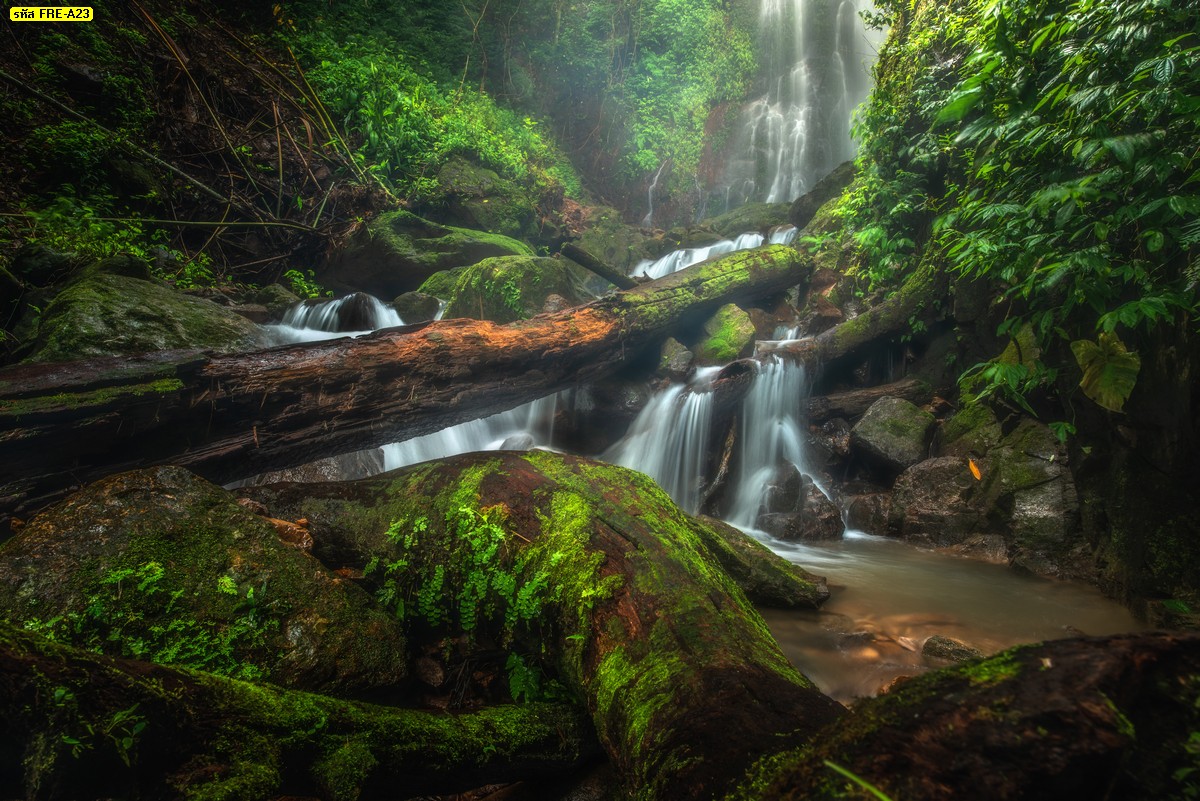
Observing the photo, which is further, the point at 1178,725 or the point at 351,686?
the point at 351,686

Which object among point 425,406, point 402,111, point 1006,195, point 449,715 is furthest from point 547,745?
point 402,111

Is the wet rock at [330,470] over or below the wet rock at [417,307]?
below

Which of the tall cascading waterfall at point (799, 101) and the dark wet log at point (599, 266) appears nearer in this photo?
the dark wet log at point (599, 266)

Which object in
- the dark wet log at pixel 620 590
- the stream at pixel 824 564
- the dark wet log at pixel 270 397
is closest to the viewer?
the dark wet log at pixel 620 590

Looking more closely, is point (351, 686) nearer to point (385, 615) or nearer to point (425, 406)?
point (385, 615)

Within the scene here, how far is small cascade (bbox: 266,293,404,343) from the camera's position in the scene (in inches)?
315

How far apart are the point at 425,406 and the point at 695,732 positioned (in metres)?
3.78

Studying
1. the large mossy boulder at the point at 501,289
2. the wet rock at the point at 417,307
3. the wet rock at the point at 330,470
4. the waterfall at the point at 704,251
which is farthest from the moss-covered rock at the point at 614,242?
the wet rock at the point at 330,470

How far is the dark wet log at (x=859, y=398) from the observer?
7.10 metres

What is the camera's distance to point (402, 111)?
1189 cm

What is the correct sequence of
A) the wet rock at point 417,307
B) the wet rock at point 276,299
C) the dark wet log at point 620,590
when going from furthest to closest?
the wet rock at point 417,307 < the wet rock at point 276,299 < the dark wet log at point 620,590

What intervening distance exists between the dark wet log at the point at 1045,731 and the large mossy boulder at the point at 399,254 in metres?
10.3

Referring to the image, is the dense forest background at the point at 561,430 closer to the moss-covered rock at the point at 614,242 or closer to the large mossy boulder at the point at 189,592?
the large mossy boulder at the point at 189,592

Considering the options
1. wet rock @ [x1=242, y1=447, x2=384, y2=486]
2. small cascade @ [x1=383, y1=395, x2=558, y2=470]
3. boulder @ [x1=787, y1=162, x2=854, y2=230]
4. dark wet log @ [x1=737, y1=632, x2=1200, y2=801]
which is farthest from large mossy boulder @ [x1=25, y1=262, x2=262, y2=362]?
boulder @ [x1=787, y1=162, x2=854, y2=230]
